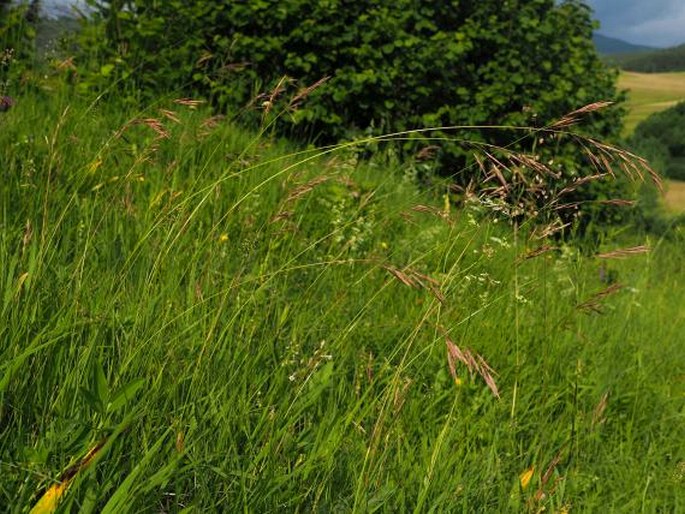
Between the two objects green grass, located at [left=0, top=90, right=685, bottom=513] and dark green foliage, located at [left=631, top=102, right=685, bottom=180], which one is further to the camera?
dark green foliage, located at [left=631, top=102, right=685, bottom=180]

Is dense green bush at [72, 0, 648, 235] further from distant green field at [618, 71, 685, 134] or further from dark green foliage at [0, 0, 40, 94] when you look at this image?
distant green field at [618, 71, 685, 134]

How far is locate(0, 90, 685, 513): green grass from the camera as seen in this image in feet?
4.80

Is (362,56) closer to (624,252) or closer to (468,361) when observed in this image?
(624,252)

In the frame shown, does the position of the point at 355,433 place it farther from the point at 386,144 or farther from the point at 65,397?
the point at 386,144

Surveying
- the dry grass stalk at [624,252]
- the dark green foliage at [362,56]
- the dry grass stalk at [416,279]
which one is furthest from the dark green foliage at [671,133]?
the dry grass stalk at [416,279]

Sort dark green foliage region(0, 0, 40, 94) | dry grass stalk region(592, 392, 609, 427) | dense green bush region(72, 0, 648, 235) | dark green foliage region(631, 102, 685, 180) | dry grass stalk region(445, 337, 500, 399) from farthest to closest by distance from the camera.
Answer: dark green foliage region(631, 102, 685, 180) < dense green bush region(72, 0, 648, 235) < dark green foliage region(0, 0, 40, 94) < dry grass stalk region(592, 392, 609, 427) < dry grass stalk region(445, 337, 500, 399)

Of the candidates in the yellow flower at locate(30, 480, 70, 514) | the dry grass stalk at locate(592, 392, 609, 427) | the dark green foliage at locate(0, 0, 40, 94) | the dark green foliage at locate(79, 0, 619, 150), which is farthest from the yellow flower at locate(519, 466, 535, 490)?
the dark green foliage at locate(0, 0, 40, 94)

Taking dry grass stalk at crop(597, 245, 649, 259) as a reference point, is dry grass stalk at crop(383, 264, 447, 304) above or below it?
above

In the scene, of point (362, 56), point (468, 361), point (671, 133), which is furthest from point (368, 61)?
point (671, 133)

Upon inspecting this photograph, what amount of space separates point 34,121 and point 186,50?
1.78m

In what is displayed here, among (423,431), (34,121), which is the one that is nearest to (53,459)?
(423,431)

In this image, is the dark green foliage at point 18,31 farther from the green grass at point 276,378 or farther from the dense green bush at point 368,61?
the green grass at point 276,378

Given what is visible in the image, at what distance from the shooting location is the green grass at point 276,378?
146 cm

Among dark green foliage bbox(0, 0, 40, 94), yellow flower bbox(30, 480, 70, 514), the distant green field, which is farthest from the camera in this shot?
the distant green field
